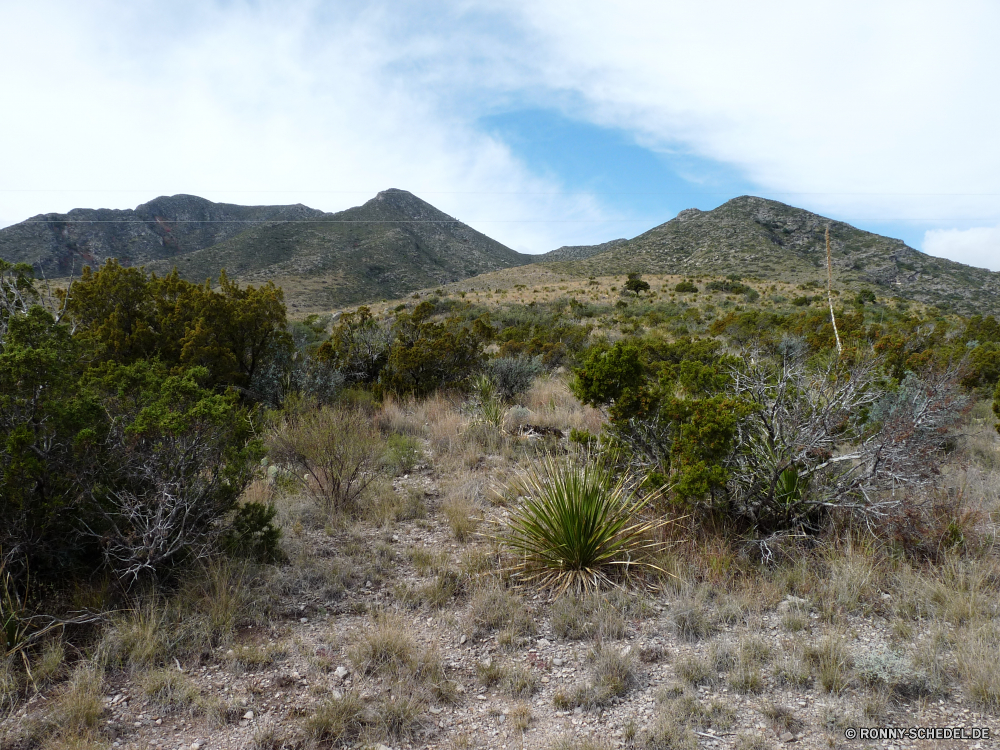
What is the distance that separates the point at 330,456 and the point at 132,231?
79.5 m

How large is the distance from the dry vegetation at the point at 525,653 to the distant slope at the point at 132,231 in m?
58.5

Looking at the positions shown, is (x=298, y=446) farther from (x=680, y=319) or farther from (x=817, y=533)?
(x=680, y=319)

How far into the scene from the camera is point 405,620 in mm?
3547

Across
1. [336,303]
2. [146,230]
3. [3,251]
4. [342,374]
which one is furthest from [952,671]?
[146,230]

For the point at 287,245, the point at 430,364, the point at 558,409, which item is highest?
the point at 287,245

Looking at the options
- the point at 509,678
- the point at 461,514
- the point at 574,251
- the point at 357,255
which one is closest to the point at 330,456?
the point at 461,514

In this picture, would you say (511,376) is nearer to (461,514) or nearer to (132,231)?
(461,514)

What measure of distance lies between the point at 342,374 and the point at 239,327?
6.84ft

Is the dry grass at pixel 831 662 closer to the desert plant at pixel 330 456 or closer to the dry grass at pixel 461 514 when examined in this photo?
the dry grass at pixel 461 514

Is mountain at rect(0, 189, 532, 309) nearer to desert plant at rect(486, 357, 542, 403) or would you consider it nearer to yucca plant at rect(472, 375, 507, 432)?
desert plant at rect(486, 357, 542, 403)

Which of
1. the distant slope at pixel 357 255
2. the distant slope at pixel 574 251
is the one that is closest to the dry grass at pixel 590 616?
the distant slope at pixel 357 255

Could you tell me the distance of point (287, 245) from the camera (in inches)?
2237

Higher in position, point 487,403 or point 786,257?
point 786,257

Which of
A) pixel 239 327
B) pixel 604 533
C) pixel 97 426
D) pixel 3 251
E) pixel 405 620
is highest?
pixel 3 251
